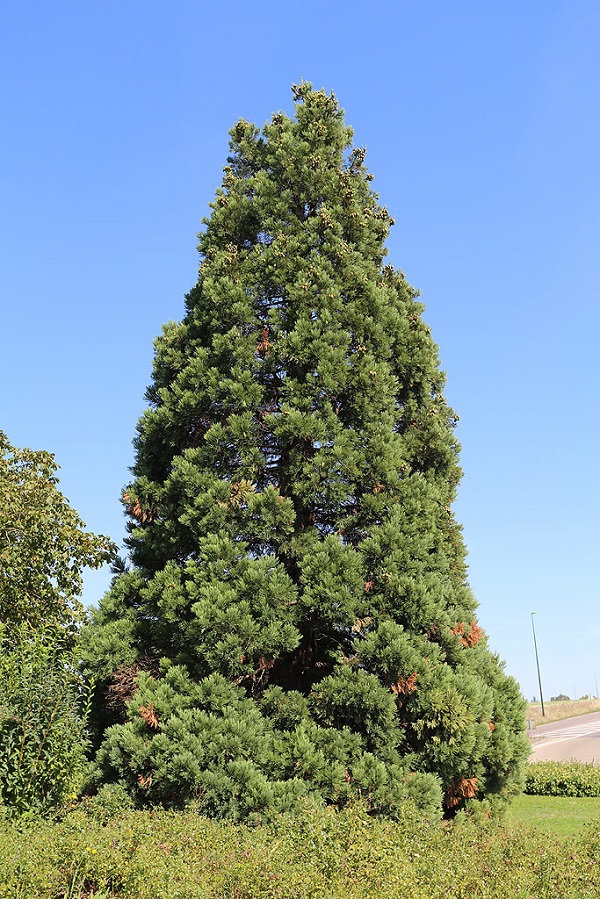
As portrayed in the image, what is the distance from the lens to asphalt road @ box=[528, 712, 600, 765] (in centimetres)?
2456

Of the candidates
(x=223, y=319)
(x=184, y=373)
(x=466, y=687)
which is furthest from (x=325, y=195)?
(x=466, y=687)

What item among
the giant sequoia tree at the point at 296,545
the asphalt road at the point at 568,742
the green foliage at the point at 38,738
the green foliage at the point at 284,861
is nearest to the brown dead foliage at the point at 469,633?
the giant sequoia tree at the point at 296,545

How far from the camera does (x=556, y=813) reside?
492 inches

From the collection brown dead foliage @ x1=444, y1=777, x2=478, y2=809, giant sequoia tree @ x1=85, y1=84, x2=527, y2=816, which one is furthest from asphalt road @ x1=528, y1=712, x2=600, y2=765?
giant sequoia tree @ x1=85, y1=84, x2=527, y2=816

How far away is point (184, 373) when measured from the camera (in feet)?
35.0

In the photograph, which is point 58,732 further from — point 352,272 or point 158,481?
point 352,272

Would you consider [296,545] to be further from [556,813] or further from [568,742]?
[568,742]

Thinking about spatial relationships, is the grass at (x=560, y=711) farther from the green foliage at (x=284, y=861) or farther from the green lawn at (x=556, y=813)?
the green foliage at (x=284, y=861)

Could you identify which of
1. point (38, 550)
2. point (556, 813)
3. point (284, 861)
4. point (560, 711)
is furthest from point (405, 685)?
point (560, 711)

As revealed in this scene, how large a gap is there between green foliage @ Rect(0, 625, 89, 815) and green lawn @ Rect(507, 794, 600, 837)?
603 cm

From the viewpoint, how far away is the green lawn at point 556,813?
1078 centimetres

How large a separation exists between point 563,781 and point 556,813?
11.5ft

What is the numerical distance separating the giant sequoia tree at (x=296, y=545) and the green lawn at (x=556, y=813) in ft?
3.31

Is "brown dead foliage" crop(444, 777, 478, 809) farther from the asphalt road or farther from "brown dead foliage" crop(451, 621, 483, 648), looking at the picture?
the asphalt road
